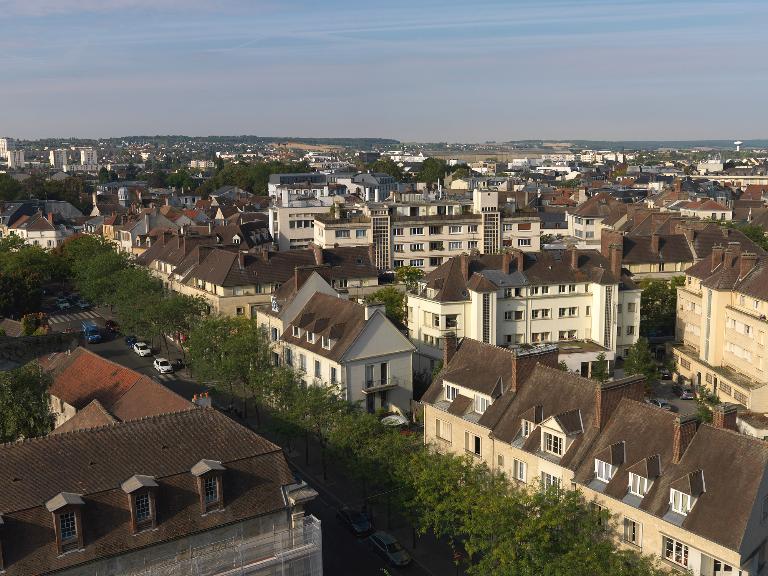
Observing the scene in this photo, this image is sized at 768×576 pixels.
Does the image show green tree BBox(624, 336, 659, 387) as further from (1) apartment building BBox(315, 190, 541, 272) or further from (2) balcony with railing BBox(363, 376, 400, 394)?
(1) apartment building BBox(315, 190, 541, 272)

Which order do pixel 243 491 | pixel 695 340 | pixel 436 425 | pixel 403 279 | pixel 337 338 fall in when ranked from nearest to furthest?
pixel 243 491 → pixel 436 425 → pixel 337 338 → pixel 695 340 → pixel 403 279

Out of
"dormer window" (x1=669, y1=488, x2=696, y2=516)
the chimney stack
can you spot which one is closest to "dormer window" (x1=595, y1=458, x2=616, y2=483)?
the chimney stack

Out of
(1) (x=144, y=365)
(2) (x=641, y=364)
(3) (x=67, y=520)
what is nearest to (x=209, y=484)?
(3) (x=67, y=520)

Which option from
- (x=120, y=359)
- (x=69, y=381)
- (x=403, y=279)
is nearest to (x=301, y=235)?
(x=403, y=279)

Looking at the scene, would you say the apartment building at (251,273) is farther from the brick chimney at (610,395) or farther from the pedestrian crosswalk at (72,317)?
the brick chimney at (610,395)

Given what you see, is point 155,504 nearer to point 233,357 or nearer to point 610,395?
point 610,395

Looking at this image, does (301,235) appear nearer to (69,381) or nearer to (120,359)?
(120,359)
